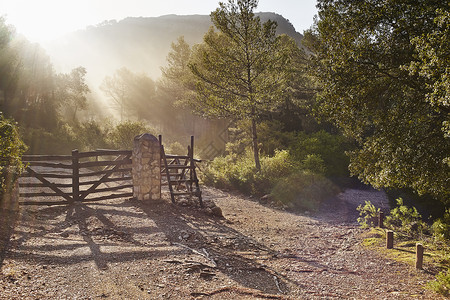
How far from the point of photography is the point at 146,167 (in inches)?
389

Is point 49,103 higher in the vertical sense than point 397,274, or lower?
higher

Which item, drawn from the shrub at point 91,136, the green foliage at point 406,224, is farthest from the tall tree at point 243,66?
the shrub at point 91,136

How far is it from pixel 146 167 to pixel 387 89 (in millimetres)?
7710

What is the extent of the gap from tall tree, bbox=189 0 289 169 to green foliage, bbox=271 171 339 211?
8.21 feet

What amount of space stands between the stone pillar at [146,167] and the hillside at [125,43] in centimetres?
10404

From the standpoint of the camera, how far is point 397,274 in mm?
5922

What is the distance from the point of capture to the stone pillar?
9828mm

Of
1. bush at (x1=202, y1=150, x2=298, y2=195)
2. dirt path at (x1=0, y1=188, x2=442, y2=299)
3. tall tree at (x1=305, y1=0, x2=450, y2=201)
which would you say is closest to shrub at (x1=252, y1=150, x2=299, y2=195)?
bush at (x1=202, y1=150, x2=298, y2=195)

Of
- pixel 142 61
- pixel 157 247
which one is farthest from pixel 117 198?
pixel 142 61

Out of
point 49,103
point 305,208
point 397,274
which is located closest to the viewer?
point 397,274

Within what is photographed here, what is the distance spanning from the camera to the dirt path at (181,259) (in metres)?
4.57

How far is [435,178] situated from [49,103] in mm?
28877

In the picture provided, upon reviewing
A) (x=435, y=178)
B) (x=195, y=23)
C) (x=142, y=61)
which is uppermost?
(x=195, y=23)

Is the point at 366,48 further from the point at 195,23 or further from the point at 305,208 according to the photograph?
the point at 195,23
